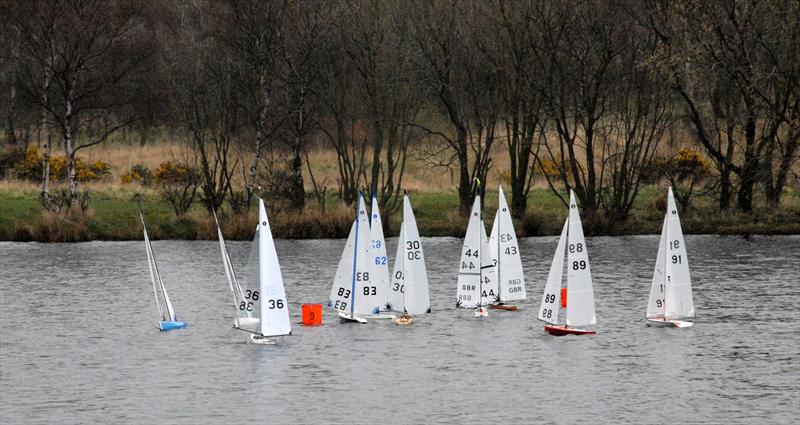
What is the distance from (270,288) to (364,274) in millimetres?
4053

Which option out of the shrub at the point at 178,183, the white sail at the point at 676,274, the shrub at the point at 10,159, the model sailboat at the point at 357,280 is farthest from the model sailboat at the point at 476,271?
the shrub at the point at 10,159

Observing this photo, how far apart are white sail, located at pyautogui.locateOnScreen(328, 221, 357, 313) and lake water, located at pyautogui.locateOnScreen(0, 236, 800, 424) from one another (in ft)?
Result: 2.79

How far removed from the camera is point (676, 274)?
126ft

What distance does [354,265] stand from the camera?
39.2 meters

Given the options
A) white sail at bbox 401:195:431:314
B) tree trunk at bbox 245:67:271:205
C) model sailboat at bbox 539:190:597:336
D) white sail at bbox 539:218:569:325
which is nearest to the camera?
model sailboat at bbox 539:190:597:336

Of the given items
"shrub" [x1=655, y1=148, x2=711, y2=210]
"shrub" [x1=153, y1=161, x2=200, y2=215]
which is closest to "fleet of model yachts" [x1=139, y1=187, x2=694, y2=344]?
"shrub" [x1=153, y1=161, x2=200, y2=215]

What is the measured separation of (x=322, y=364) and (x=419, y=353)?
319 centimetres

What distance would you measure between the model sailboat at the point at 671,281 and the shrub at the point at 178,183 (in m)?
29.7

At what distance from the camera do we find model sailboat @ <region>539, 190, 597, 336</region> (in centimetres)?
3622

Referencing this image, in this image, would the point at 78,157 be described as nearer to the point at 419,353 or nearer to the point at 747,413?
the point at 419,353

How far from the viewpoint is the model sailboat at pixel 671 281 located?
124ft

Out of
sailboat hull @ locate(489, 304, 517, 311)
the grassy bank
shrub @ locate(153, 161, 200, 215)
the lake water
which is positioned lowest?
the lake water

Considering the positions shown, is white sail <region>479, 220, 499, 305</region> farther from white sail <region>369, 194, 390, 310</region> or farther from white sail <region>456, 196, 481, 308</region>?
white sail <region>369, 194, 390, 310</region>

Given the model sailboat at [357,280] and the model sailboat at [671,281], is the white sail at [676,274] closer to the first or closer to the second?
the model sailboat at [671,281]
